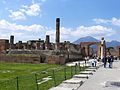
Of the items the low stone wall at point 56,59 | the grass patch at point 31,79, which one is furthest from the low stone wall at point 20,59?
the grass patch at point 31,79

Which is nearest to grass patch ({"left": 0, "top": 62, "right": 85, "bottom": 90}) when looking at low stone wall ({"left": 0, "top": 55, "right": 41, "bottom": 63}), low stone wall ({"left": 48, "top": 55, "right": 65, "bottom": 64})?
low stone wall ({"left": 48, "top": 55, "right": 65, "bottom": 64})

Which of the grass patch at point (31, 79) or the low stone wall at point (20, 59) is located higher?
the low stone wall at point (20, 59)

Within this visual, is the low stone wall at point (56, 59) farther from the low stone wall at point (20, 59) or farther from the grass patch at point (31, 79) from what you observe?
the grass patch at point (31, 79)

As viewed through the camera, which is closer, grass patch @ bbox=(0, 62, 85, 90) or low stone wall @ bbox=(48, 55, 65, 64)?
grass patch @ bbox=(0, 62, 85, 90)

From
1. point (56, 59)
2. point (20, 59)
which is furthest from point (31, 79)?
point (20, 59)

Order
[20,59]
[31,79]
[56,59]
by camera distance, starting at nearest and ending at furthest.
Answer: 1. [31,79]
2. [56,59]
3. [20,59]

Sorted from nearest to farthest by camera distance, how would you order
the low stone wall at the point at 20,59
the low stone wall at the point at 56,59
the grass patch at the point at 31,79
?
the grass patch at the point at 31,79, the low stone wall at the point at 56,59, the low stone wall at the point at 20,59

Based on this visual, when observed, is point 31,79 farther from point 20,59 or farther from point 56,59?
point 20,59

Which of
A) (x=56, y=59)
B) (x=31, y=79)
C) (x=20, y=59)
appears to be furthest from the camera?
(x=20, y=59)

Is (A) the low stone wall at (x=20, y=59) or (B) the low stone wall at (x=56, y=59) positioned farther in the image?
(A) the low stone wall at (x=20, y=59)

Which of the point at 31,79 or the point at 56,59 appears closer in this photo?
the point at 31,79

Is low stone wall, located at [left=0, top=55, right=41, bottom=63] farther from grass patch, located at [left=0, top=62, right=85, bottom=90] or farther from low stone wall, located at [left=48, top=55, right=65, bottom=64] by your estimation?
grass patch, located at [left=0, top=62, right=85, bottom=90]

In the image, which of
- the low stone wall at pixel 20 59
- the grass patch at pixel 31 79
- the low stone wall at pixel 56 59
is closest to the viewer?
the grass patch at pixel 31 79

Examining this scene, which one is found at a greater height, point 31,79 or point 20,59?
point 20,59
